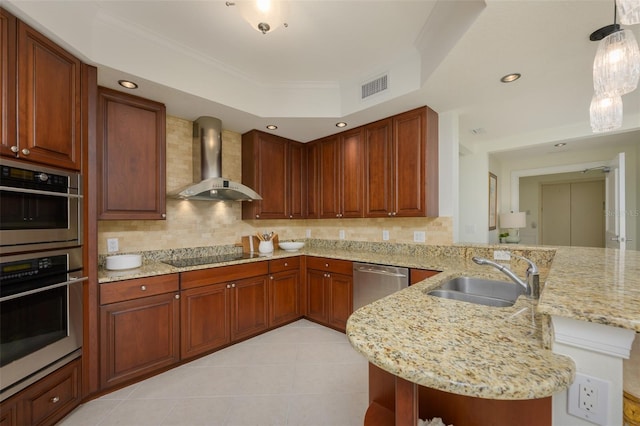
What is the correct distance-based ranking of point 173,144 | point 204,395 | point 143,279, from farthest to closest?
point 173,144 → point 143,279 → point 204,395

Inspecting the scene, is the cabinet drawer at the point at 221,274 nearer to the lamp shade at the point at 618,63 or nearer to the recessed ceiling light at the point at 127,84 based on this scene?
the recessed ceiling light at the point at 127,84

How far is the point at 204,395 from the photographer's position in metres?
1.96

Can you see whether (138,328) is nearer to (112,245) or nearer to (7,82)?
→ (112,245)

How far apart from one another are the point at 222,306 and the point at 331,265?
1208 millimetres

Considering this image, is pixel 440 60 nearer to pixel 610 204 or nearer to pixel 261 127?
pixel 261 127

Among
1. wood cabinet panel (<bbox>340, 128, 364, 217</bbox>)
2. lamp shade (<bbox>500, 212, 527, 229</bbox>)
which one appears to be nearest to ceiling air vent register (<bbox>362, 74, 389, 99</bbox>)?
wood cabinet panel (<bbox>340, 128, 364, 217</bbox>)

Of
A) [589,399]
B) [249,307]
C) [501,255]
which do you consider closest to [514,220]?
[501,255]

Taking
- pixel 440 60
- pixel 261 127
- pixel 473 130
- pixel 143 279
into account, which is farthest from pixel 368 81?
pixel 143 279

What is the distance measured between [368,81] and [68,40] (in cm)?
227

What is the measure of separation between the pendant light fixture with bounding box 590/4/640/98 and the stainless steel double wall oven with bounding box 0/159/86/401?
2.97m

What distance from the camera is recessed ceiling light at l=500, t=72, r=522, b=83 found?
2.03 metres

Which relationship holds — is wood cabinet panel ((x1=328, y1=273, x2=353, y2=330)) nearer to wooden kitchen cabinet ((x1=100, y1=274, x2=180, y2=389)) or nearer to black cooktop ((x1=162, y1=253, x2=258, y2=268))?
black cooktop ((x1=162, y1=253, x2=258, y2=268))

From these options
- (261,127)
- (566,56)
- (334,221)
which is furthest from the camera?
(334,221)

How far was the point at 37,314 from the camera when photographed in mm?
1562
